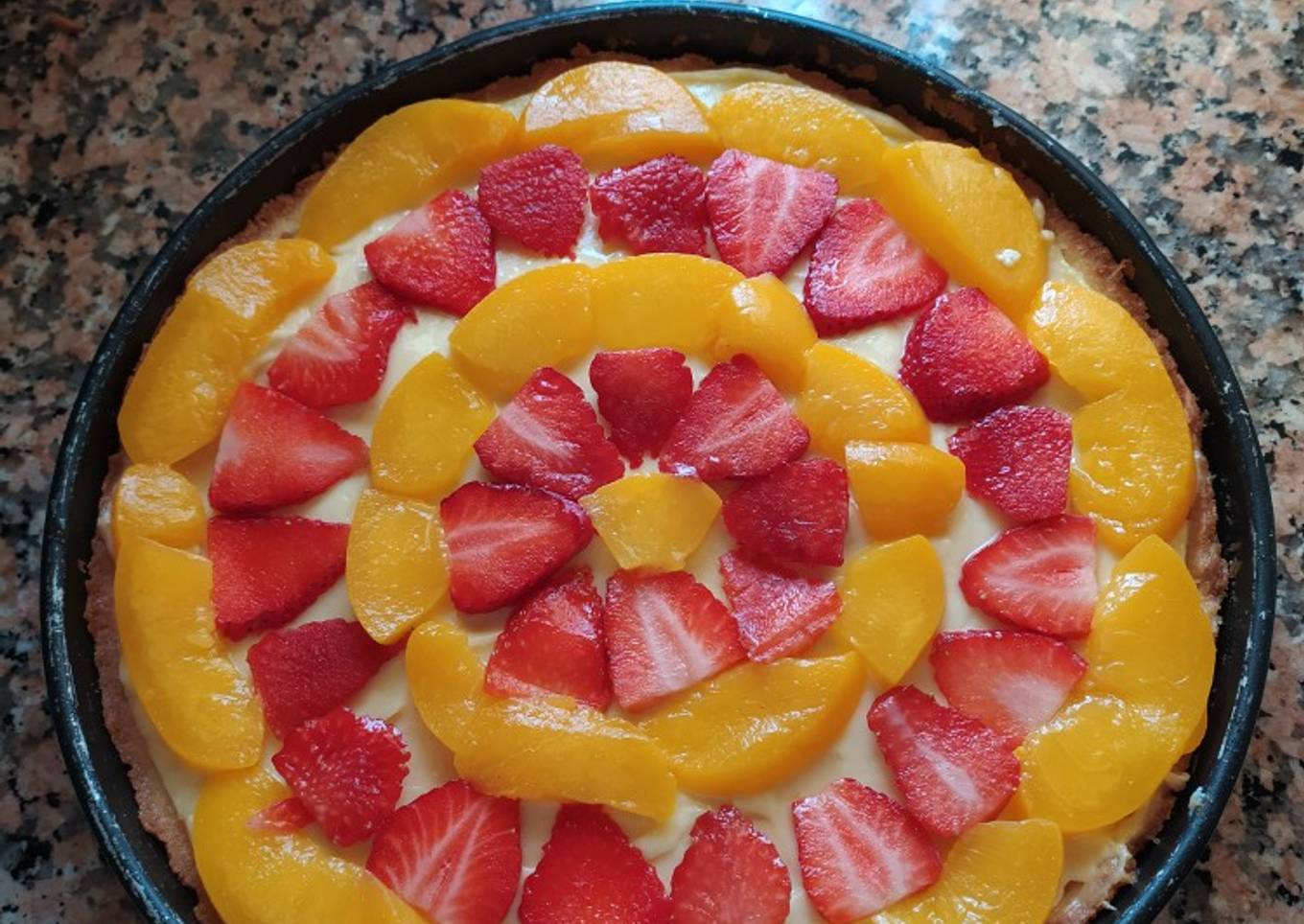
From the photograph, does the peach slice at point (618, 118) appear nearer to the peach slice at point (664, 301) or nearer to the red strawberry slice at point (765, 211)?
the red strawberry slice at point (765, 211)

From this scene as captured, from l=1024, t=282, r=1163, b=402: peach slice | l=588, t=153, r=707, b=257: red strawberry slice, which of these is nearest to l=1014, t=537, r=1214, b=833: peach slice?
l=1024, t=282, r=1163, b=402: peach slice

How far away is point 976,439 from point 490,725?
86 centimetres

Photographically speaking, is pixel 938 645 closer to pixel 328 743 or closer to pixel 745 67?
pixel 328 743

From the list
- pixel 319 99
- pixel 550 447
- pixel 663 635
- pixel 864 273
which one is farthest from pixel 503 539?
pixel 319 99

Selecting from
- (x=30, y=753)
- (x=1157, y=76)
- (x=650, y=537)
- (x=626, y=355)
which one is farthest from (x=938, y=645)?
(x=30, y=753)

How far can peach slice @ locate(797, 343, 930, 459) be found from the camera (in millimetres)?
2045

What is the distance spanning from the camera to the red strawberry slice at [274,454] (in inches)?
81.6

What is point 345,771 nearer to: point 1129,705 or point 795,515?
point 795,515

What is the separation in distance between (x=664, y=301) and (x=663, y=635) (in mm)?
532

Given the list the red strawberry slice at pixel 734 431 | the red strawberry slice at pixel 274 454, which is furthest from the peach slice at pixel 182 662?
the red strawberry slice at pixel 734 431

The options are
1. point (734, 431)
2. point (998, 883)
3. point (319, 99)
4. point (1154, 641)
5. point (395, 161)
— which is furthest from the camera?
point (319, 99)

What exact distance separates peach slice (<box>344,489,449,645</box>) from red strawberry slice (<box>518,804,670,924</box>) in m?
0.39

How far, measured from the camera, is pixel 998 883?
182cm

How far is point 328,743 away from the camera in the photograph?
1923 mm
